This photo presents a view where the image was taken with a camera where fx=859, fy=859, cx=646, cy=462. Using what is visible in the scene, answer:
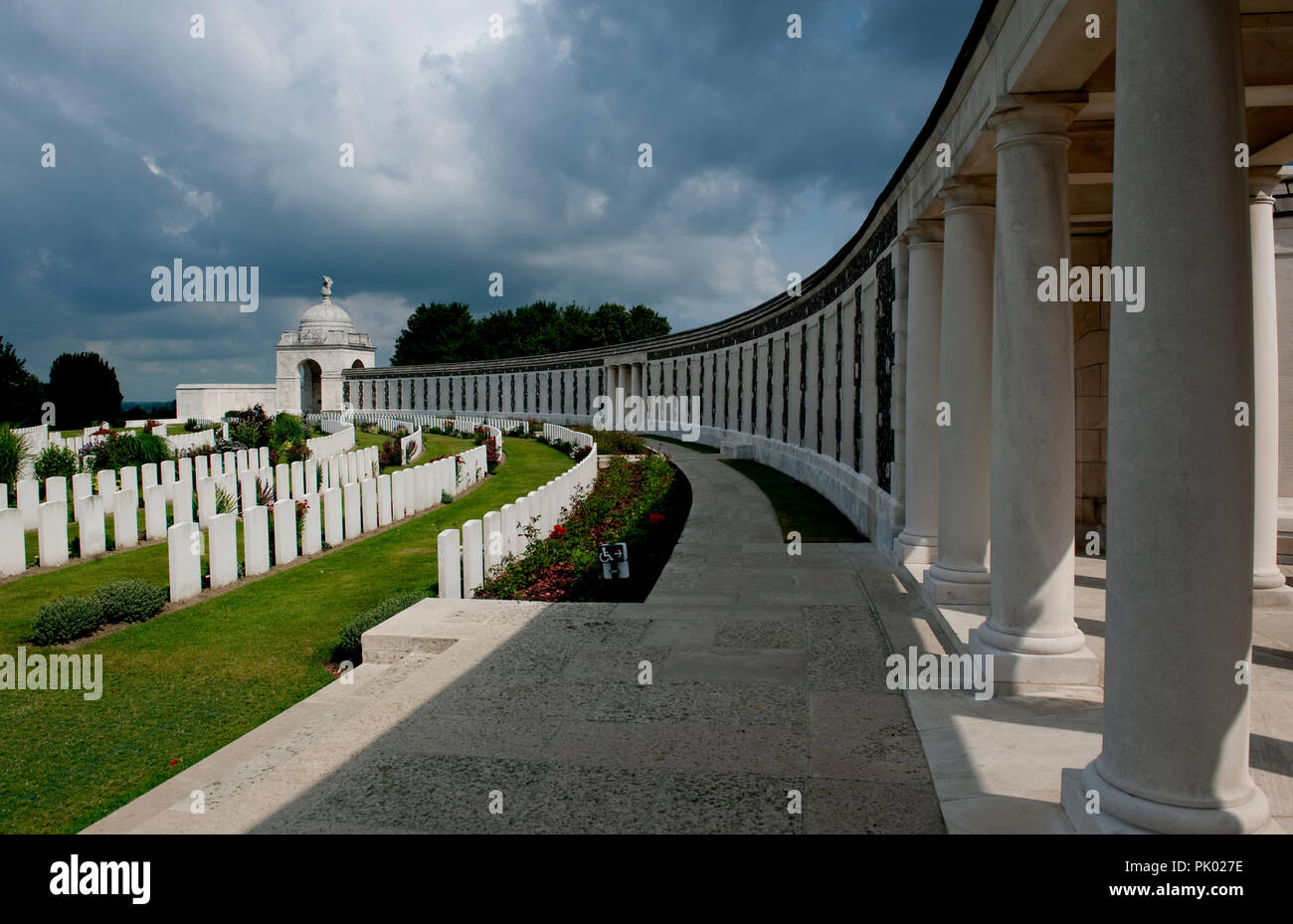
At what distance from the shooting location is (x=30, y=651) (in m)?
8.65

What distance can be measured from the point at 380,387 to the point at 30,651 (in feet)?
225

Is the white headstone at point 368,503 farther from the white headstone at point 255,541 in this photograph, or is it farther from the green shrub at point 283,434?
the green shrub at point 283,434

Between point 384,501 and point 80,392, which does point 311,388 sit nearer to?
point 80,392

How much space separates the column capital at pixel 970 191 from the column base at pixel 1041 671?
4.07m

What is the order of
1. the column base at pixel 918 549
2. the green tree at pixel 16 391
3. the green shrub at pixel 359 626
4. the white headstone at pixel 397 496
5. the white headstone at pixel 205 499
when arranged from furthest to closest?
the green tree at pixel 16 391 → the white headstone at pixel 397 496 → the white headstone at pixel 205 499 → the column base at pixel 918 549 → the green shrub at pixel 359 626

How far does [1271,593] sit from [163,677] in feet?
34.1

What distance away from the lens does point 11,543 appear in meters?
12.0

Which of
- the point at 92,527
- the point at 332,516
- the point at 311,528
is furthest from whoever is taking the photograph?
the point at 332,516

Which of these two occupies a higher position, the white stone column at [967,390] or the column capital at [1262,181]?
the column capital at [1262,181]

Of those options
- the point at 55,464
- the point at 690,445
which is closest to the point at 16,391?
the point at 55,464

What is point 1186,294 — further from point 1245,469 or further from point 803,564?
point 803,564

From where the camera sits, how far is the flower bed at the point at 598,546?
9.98 meters

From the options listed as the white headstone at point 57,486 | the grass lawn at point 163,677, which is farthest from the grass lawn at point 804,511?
the white headstone at point 57,486
